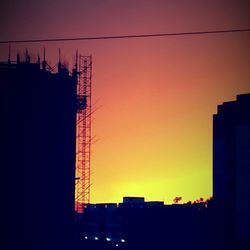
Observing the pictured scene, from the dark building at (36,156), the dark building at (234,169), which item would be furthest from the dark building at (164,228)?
the dark building at (36,156)

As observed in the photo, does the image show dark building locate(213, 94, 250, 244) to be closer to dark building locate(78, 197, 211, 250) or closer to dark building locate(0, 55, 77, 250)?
dark building locate(78, 197, 211, 250)

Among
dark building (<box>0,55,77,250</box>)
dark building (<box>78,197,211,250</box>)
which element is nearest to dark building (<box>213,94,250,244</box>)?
dark building (<box>78,197,211,250</box>)

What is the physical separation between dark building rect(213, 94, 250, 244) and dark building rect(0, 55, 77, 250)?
14.3 meters

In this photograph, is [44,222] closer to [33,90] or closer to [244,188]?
[33,90]

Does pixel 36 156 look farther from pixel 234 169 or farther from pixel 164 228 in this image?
pixel 234 169

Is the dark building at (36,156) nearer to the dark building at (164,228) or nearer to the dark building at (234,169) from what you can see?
the dark building at (164,228)

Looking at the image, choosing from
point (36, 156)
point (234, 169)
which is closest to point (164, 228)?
point (234, 169)

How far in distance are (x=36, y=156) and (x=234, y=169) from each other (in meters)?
18.5

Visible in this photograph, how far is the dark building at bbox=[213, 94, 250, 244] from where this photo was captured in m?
53.9

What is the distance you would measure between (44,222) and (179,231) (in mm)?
15337

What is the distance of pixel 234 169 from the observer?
57.0 metres

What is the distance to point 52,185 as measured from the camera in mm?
50406

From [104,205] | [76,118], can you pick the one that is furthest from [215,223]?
[104,205]

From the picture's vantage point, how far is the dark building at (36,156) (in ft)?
156
